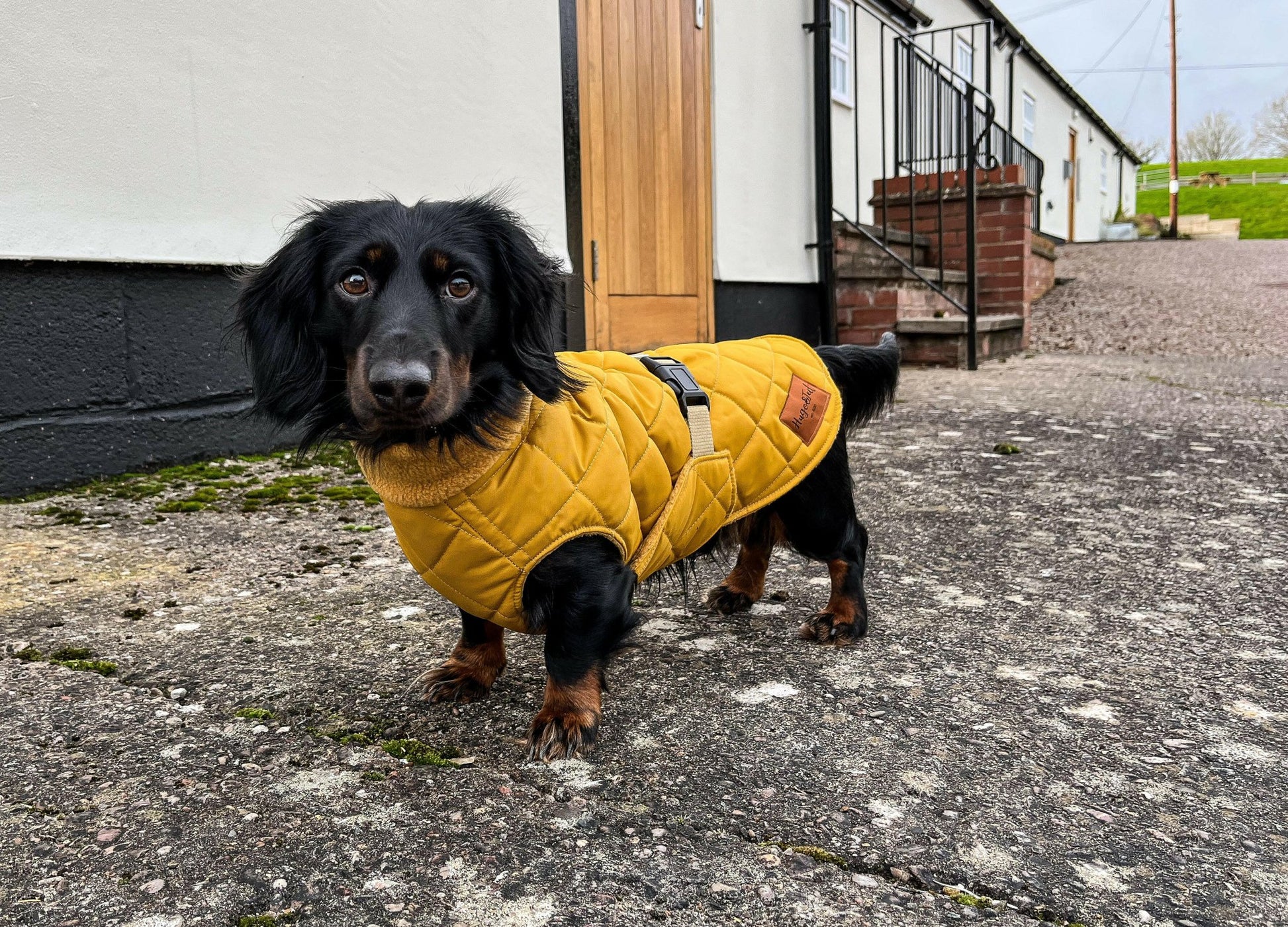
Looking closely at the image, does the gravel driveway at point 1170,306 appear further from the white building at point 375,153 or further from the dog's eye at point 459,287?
the dog's eye at point 459,287

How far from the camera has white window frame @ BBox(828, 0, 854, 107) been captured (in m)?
9.40

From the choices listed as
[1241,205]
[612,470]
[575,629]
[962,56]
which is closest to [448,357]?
[612,470]

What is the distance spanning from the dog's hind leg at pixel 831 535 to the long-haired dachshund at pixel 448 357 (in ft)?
2.11

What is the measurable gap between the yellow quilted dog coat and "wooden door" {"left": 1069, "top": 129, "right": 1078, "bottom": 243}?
22.7 m

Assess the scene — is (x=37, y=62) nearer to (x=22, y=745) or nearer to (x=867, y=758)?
(x=22, y=745)

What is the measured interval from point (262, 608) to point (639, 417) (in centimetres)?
120

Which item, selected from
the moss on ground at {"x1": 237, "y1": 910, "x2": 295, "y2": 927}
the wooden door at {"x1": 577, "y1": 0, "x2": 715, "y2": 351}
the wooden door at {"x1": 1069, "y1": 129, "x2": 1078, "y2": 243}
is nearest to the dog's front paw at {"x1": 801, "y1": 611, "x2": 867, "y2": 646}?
the moss on ground at {"x1": 237, "y1": 910, "x2": 295, "y2": 927}

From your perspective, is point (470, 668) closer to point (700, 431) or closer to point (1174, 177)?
point (700, 431)

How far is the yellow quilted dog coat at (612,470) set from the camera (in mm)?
1741

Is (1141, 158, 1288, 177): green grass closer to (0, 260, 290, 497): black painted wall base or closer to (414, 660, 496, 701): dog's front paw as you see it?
(0, 260, 290, 497): black painted wall base

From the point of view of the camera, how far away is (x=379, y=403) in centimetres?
161

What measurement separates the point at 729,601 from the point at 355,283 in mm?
1323

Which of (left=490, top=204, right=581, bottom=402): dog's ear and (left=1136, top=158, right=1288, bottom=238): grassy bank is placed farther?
(left=1136, top=158, right=1288, bottom=238): grassy bank

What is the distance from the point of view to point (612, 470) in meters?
1.86
